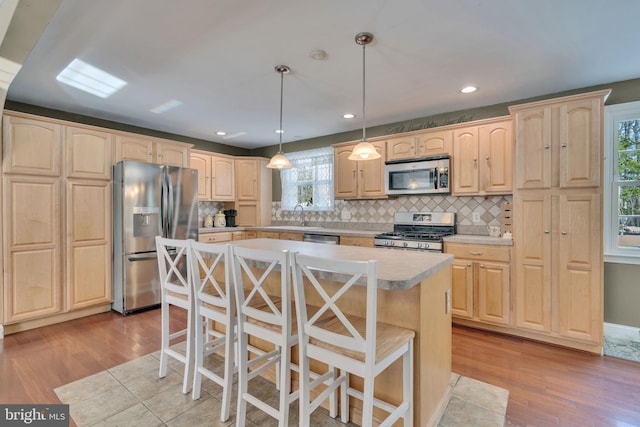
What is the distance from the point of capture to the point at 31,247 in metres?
3.24

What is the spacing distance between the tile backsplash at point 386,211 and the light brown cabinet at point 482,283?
2.02 feet

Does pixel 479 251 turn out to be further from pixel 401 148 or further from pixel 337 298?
pixel 337 298

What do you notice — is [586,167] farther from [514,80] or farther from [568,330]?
[568,330]

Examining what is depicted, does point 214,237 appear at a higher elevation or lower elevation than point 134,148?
lower

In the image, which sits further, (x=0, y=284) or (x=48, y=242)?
(x=48, y=242)

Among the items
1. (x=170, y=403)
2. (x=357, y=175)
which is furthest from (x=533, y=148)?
(x=170, y=403)

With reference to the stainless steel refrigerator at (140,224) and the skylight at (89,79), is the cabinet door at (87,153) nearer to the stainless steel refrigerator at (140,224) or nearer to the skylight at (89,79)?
the stainless steel refrigerator at (140,224)

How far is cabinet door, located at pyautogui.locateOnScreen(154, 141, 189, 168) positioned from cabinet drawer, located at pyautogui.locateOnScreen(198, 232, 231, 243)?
1.09 m

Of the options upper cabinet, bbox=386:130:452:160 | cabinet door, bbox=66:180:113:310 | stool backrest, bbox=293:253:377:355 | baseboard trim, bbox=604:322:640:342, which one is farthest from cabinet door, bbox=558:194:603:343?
cabinet door, bbox=66:180:113:310

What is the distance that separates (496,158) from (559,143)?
592 mm

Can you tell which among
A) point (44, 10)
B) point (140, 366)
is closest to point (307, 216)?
point (140, 366)

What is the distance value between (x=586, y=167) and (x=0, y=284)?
18.7 feet

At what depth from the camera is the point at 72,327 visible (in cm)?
335

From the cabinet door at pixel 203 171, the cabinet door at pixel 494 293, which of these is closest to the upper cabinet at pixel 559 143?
the cabinet door at pixel 494 293
